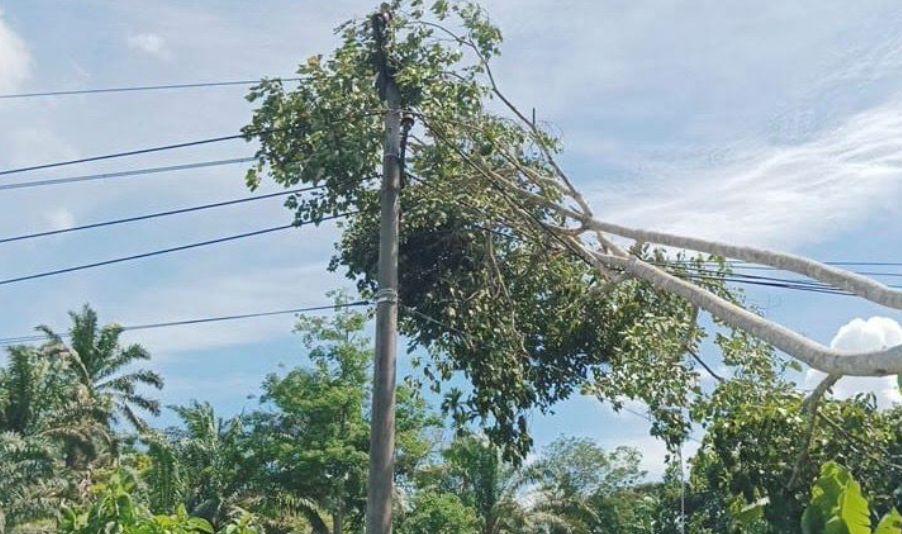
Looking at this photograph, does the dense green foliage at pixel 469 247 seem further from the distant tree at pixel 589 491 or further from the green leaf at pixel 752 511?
the distant tree at pixel 589 491

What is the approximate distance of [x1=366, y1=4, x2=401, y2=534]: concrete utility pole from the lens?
9.49 m

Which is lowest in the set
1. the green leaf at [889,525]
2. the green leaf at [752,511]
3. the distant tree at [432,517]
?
the green leaf at [889,525]

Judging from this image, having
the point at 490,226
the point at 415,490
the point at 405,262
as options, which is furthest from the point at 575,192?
the point at 415,490

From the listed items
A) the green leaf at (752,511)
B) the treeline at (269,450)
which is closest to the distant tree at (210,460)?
the treeline at (269,450)

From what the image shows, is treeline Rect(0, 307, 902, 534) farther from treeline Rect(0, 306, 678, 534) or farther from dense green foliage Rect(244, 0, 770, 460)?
dense green foliage Rect(244, 0, 770, 460)

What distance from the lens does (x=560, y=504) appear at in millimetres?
39312

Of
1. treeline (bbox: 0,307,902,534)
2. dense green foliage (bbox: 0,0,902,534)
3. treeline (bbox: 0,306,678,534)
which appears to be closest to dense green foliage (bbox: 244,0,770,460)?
dense green foliage (bbox: 0,0,902,534)

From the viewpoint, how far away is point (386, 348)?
32.5 feet

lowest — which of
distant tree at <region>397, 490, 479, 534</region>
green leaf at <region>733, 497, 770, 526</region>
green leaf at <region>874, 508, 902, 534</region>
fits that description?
green leaf at <region>874, 508, 902, 534</region>

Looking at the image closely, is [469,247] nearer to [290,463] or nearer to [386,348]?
[386,348]

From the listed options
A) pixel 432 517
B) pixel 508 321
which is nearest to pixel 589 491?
pixel 432 517

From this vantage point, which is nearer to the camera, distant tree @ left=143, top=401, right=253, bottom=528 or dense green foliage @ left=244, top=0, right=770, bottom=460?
dense green foliage @ left=244, top=0, right=770, bottom=460

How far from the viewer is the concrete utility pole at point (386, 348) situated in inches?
374

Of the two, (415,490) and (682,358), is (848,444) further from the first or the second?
(415,490)
